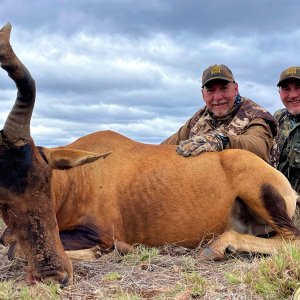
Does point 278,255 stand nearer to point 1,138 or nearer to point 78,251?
point 78,251

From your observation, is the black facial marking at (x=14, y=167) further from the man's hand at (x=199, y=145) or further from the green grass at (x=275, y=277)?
the man's hand at (x=199, y=145)

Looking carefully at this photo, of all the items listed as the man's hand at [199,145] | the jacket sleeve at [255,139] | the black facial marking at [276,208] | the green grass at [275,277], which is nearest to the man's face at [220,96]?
the jacket sleeve at [255,139]

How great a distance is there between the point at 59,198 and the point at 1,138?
151 cm

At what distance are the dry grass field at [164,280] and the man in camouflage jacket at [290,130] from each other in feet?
17.1

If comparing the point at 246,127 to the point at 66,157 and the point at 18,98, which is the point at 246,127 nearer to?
the point at 66,157

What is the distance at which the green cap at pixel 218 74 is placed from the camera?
943 centimetres

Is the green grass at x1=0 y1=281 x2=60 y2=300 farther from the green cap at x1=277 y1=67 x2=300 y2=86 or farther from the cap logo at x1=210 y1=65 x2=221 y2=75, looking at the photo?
the green cap at x1=277 y1=67 x2=300 y2=86

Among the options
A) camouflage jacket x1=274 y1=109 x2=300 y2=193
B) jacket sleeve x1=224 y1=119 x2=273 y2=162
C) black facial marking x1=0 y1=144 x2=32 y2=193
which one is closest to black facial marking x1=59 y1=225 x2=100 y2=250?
black facial marking x1=0 y1=144 x2=32 y2=193

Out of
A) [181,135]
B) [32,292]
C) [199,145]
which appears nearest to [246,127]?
[181,135]

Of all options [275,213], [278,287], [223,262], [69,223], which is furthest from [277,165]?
[278,287]

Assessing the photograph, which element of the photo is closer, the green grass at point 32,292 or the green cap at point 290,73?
the green grass at point 32,292

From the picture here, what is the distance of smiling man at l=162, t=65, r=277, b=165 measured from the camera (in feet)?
27.9

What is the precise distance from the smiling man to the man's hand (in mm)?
461

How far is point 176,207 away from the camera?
6777 millimetres
